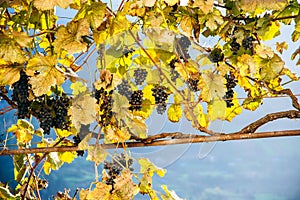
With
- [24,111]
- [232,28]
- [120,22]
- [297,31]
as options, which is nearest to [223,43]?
[232,28]

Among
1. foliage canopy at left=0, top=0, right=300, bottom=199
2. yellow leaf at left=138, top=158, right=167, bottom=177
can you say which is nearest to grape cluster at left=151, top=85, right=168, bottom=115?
foliage canopy at left=0, top=0, right=300, bottom=199

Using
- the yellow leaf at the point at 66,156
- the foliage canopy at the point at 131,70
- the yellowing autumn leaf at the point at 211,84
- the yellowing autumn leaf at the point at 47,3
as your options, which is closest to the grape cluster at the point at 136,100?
the foliage canopy at the point at 131,70

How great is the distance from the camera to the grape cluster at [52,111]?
796mm

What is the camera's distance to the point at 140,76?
2.54ft

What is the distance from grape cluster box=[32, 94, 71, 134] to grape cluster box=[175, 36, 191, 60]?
9.1 inches

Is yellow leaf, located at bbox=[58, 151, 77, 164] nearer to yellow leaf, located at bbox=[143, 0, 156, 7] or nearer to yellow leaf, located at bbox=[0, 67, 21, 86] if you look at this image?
yellow leaf, located at bbox=[0, 67, 21, 86]

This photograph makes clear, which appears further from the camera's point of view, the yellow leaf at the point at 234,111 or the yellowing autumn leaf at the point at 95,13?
the yellow leaf at the point at 234,111

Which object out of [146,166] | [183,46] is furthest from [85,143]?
[183,46]

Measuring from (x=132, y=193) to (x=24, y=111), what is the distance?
247 millimetres

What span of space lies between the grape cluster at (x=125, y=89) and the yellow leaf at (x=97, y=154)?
11 cm

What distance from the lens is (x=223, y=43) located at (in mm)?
934

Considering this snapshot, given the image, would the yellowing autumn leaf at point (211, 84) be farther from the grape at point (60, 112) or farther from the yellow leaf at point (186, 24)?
the grape at point (60, 112)

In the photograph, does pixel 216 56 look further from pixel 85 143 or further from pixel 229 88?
pixel 85 143

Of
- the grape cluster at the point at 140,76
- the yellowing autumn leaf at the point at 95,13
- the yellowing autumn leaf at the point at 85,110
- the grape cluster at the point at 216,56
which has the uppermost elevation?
the yellowing autumn leaf at the point at 95,13
